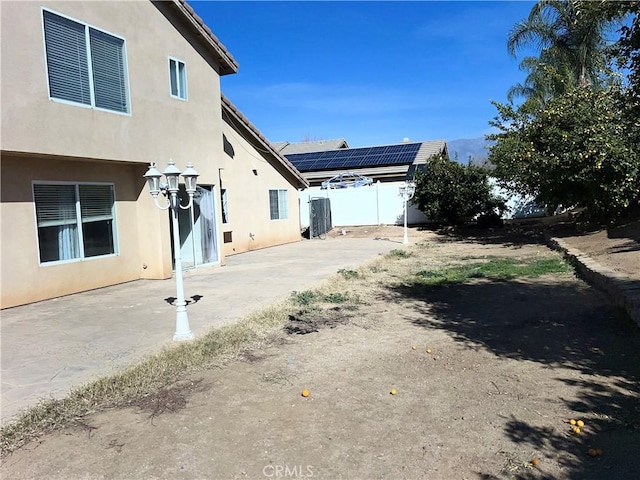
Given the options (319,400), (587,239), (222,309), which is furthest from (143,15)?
(587,239)

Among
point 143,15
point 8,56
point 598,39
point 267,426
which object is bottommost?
point 267,426

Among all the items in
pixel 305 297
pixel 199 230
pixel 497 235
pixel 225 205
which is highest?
pixel 225 205

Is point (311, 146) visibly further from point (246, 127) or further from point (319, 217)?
point (246, 127)

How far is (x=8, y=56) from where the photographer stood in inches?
298

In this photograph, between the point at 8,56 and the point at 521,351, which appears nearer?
the point at 521,351

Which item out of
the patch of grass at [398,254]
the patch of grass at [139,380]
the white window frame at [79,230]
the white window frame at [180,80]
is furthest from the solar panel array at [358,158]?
the patch of grass at [139,380]

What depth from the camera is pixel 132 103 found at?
33.1 ft

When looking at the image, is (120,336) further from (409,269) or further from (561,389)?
(409,269)

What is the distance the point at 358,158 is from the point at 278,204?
13.3 meters

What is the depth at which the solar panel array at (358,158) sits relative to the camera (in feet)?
99.8

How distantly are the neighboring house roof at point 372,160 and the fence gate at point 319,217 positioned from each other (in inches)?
236

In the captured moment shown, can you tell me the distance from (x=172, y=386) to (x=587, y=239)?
39.4 feet

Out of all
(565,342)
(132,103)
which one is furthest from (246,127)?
(565,342)

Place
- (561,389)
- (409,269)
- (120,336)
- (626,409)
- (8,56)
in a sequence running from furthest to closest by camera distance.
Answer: (409,269), (8,56), (120,336), (561,389), (626,409)
